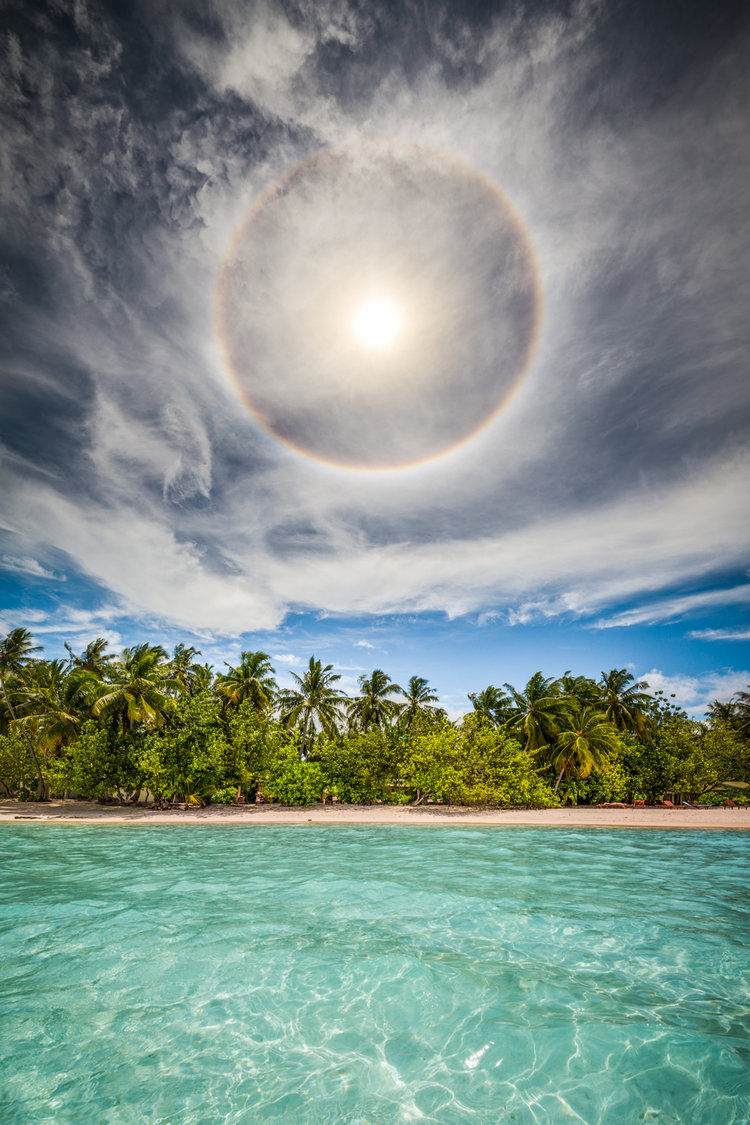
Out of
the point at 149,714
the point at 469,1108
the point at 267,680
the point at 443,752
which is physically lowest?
the point at 469,1108

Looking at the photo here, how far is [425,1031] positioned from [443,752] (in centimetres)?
2435

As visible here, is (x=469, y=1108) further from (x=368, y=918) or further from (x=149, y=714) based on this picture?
(x=149, y=714)

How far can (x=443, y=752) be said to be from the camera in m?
30.5

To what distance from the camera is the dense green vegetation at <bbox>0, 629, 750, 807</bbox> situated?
1128 inches

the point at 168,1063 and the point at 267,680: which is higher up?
the point at 267,680

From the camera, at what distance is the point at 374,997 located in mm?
7773

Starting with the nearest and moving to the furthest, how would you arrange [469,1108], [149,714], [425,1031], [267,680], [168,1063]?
[469,1108]
[168,1063]
[425,1031]
[149,714]
[267,680]

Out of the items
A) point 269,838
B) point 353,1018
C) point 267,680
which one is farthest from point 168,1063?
point 267,680

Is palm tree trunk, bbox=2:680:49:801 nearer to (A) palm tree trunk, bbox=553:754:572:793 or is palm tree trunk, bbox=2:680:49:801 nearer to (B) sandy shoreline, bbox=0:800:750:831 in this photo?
(B) sandy shoreline, bbox=0:800:750:831

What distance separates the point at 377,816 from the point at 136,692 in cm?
1590

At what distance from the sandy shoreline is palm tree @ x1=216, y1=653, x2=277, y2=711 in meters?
8.20

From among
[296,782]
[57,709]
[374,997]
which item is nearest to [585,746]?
[296,782]

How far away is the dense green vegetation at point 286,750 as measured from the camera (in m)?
28.7

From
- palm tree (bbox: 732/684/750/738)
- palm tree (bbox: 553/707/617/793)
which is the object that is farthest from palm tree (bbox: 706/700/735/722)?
palm tree (bbox: 553/707/617/793)
